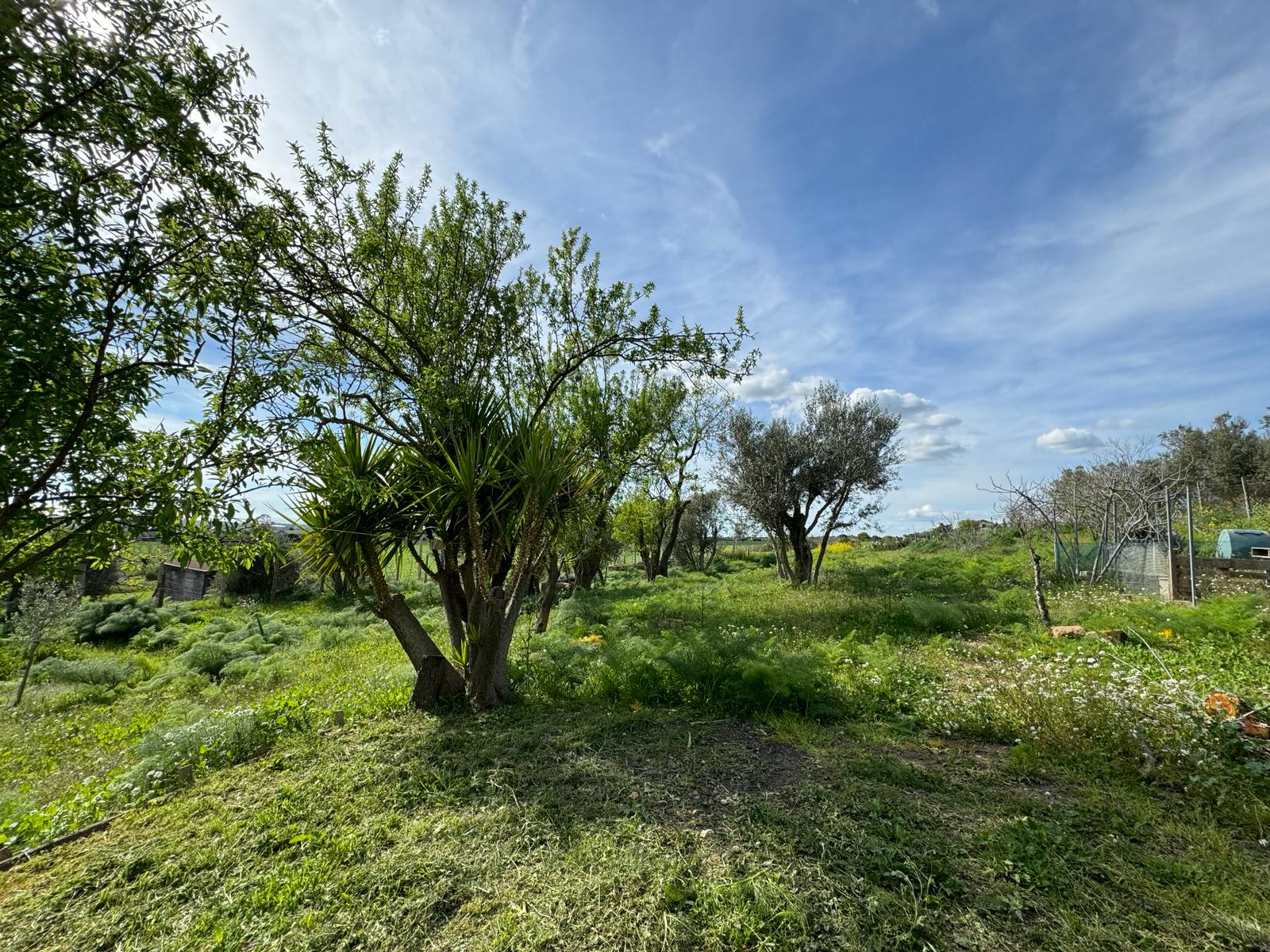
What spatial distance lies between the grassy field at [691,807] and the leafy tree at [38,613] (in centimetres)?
296

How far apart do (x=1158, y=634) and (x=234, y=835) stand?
11.7 meters

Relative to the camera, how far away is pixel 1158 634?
7887 millimetres

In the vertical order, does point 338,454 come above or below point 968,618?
above

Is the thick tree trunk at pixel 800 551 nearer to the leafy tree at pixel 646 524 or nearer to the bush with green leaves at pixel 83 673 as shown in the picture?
the leafy tree at pixel 646 524

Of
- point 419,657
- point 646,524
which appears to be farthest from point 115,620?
point 646,524

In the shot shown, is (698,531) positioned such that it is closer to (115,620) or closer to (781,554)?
(781,554)

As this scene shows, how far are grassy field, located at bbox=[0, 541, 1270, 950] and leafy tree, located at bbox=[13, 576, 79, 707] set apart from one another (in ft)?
9.70

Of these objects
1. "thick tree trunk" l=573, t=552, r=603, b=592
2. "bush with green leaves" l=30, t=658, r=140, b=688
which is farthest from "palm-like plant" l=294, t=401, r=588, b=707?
"thick tree trunk" l=573, t=552, r=603, b=592

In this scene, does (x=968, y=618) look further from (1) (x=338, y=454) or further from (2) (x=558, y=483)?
(1) (x=338, y=454)

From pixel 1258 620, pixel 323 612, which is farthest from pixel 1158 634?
pixel 323 612

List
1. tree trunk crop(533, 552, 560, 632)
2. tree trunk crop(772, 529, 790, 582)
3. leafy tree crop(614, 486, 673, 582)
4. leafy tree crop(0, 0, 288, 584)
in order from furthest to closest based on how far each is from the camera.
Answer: tree trunk crop(772, 529, 790, 582), leafy tree crop(614, 486, 673, 582), tree trunk crop(533, 552, 560, 632), leafy tree crop(0, 0, 288, 584)

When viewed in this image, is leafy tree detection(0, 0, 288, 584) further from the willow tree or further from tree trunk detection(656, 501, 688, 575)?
tree trunk detection(656, 501, 688, 575)

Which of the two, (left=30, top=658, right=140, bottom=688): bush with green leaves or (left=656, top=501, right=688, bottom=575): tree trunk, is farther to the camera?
(left=656, top=501, right=688, bottom=575): tree trunk

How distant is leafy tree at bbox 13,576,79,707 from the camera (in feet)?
32.5
